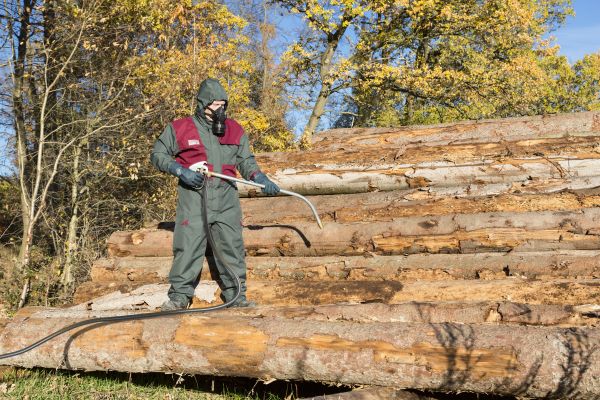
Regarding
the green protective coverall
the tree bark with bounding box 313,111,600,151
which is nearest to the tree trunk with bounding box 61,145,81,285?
the tree bark with bounding box 313,111,600,151

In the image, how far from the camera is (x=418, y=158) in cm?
754

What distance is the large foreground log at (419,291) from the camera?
4.64 meters

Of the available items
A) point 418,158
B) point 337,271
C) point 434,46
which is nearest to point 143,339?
point 337,271

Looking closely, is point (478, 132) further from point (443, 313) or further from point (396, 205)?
point (443, 313)

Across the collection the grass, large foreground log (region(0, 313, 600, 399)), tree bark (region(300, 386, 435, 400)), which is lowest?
the grass

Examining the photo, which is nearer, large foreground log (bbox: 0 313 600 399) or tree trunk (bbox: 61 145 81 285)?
large foreground log (bbox: 0 313 600 399)

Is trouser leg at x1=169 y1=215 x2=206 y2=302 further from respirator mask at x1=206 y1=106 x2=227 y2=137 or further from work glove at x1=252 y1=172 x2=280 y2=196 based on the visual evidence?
respirator mask at x1=206 y1=106 x2=227 y2=137

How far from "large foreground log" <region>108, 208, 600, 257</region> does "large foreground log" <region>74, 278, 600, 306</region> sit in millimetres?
711

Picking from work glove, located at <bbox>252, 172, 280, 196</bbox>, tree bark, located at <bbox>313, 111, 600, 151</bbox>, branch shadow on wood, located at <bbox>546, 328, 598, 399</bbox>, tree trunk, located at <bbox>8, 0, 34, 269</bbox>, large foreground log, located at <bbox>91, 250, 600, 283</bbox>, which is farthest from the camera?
tree trunk, located at <bbox>8, 0, 34, 269</bbox>

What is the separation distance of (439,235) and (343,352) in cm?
231

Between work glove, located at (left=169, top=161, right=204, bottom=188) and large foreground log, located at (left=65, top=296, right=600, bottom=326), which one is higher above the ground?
work glove, located at (left=169, top=161, right=204, bottom=188)

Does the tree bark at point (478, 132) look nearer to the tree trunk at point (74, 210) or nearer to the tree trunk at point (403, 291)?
the tree trunk at point (403, 291)

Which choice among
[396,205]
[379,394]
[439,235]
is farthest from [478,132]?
[379,394]

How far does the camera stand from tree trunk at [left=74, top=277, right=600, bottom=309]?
4656mm
